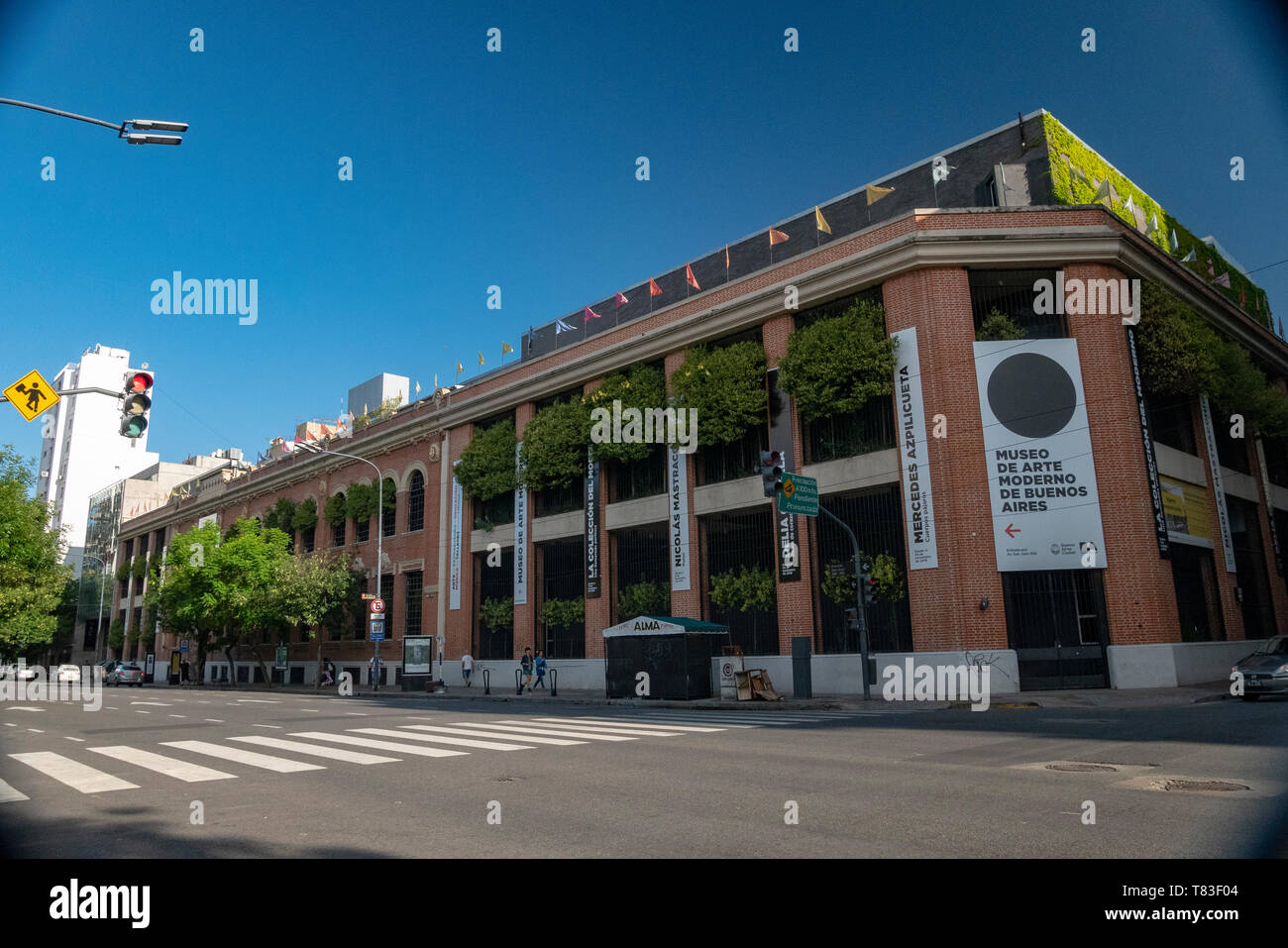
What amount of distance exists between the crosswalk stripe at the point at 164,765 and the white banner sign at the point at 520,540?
2418 cm

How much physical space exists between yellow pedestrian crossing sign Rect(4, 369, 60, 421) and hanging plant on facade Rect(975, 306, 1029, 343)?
24622mm

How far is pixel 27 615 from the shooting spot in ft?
134

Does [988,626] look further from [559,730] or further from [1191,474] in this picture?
[559,730]

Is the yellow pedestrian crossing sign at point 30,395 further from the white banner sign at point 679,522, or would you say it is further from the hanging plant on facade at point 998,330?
the hanging plant on facade at point 998,330

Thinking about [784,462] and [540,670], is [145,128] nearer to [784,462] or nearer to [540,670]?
[784,462]

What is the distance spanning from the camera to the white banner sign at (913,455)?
2469cm

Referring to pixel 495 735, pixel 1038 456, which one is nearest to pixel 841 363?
pixel 1038 456

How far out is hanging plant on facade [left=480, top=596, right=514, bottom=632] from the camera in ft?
126

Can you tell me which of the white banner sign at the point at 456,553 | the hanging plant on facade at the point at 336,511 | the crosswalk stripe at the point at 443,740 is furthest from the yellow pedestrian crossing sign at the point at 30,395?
the hanging plant on facade at the point at 336,511

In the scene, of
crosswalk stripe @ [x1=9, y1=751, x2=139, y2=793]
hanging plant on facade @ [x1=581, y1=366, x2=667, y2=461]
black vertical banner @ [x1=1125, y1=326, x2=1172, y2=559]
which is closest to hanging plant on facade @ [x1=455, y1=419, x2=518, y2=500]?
hanging plant on facade @ [x1=581, y1=366, x2=667, y2=461]

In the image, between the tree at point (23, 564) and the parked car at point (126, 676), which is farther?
the parked car at point (126, 676)

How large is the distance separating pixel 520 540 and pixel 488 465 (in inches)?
169
